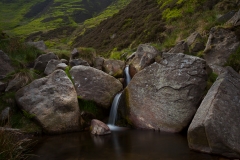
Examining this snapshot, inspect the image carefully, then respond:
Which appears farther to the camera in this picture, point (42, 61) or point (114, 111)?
point (42, 61)

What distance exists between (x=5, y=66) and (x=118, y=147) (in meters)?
7.94

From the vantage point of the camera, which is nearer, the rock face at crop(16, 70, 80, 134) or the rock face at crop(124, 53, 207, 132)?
the rock face at crop(124, 53, 207, 132)

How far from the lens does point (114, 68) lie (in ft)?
51.6

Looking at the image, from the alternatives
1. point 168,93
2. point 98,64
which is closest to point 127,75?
point 98,64

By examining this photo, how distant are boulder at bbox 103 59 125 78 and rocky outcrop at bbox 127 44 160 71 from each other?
2.93 ft

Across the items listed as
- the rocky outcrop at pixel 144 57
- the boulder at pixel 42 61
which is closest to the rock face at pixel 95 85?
the rocky outcrop at pixel 144 57

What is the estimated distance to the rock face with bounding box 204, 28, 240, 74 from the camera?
12375mm

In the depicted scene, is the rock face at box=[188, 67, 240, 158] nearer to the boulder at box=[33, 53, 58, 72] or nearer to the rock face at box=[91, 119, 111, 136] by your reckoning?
the rock face at box=[91, 119, 111, 136]

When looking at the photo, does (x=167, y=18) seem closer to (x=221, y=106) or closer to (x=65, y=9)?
(x=221, y=106)

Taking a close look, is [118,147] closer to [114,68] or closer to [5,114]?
[5,114]

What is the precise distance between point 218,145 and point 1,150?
6.08 meters

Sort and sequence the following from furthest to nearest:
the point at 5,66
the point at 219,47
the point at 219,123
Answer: the point at 5,66 → the point at 219,47 → the point at 219,123

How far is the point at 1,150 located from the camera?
576 centimetres

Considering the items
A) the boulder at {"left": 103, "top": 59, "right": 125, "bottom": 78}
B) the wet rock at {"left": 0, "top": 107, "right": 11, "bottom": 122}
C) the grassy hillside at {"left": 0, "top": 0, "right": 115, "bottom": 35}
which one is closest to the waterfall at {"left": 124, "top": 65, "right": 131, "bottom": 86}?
the boulder at {"left": 103, "top": 59, "right": 125, "bottom": 78}
